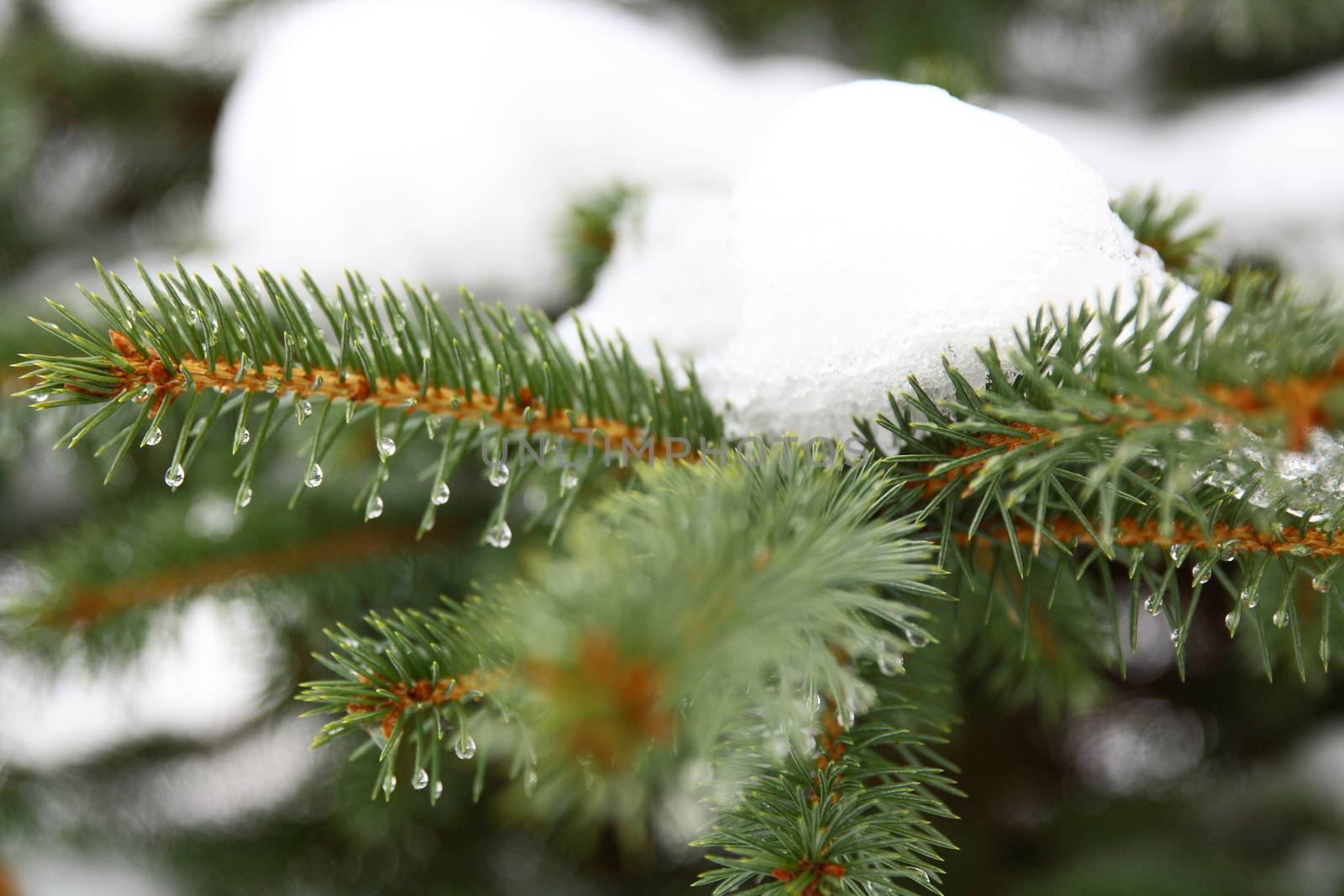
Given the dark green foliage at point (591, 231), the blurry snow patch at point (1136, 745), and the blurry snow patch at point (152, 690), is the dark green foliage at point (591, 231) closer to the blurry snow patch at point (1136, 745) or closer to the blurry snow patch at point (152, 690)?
the blurry snow patch at point (152, 690)

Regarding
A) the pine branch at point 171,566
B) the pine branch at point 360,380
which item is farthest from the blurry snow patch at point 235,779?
the pine branch at point 360,380

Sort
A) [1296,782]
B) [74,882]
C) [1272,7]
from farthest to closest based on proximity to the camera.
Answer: [74,882] < [1296,782] < [1272,7]

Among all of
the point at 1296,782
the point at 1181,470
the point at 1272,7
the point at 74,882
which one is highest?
the point at 1272,7

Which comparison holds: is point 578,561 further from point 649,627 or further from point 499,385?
point 499,385

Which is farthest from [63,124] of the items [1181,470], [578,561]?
[1181,470]

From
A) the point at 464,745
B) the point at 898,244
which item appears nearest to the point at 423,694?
the point at 464,745

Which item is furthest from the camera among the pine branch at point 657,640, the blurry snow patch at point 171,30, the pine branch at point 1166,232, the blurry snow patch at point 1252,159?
the blurry snow patch at point 171,30

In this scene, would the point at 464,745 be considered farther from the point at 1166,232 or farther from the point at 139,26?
the point at 139,26
